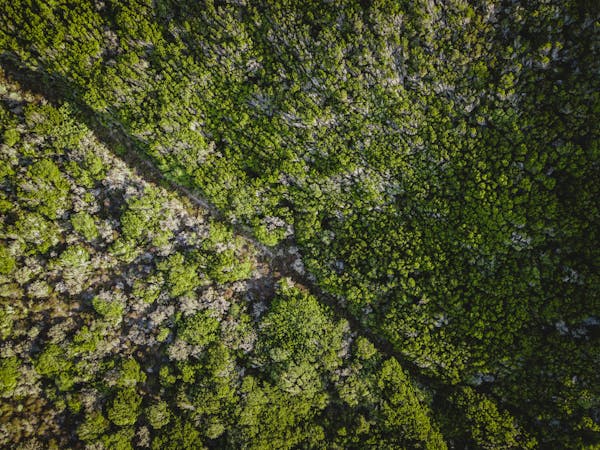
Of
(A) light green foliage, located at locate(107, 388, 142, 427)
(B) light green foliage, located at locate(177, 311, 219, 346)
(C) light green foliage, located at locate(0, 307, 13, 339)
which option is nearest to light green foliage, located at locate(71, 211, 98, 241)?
(C) light green foliage, located at locate(0, 307, 13, 339)

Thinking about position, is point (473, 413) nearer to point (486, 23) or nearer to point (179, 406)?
point (179, 406)

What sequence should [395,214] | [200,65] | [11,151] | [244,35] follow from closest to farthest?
[244,35], [200,65], [11,151], [395,214]

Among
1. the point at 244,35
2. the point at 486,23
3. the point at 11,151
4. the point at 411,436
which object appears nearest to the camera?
the point at 486,23

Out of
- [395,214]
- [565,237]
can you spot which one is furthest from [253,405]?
[565,237]

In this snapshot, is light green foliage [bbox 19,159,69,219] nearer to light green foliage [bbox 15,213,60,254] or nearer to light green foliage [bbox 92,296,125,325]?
light green foliage [bbox 15,213,60,254]

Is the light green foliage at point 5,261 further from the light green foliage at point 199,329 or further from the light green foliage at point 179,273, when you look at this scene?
the light green foliage at point 199,329

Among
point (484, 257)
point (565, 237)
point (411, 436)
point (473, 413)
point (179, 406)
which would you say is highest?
point (565, 237)

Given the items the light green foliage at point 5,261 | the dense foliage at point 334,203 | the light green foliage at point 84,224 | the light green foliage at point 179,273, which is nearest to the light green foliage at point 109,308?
the dense foliage at point 334,203
